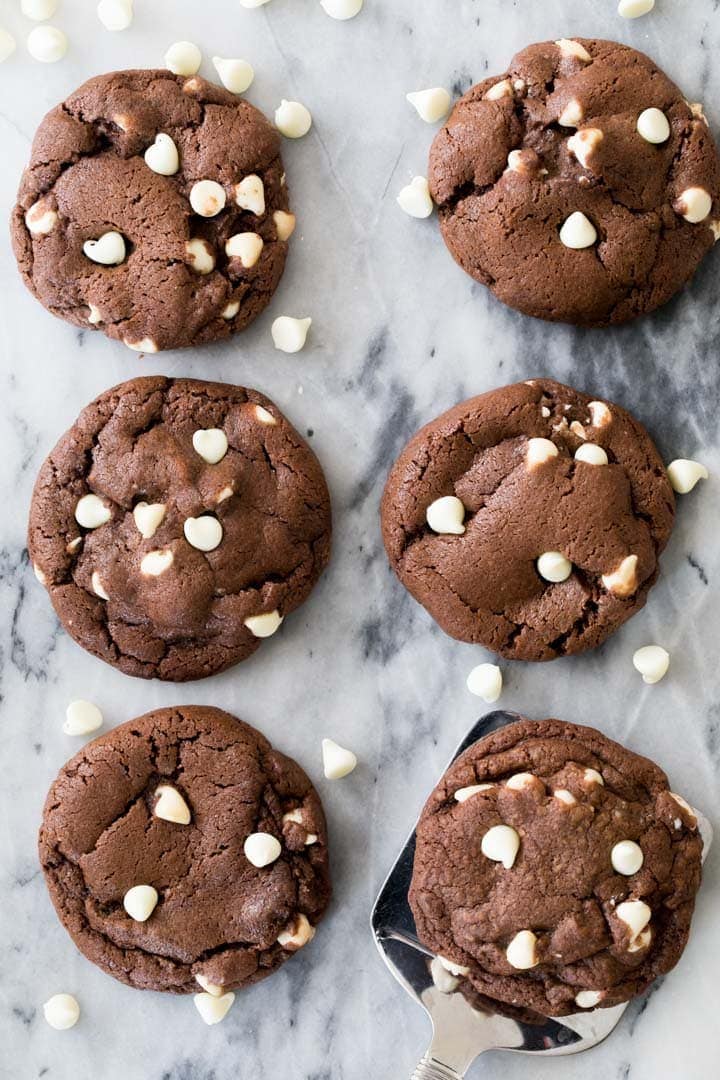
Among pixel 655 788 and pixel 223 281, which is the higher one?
pixel 223 281

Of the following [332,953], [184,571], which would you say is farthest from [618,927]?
[184,571]

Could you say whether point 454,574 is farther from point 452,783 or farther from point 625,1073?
point 625,1073

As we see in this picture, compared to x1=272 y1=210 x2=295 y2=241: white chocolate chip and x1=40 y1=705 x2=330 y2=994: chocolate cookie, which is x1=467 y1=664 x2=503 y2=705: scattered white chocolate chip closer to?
x1=40 y1=705 x2=330 y2=994: chocolate cookie

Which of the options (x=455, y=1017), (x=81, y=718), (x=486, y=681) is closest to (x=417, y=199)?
(x=486, y=681)

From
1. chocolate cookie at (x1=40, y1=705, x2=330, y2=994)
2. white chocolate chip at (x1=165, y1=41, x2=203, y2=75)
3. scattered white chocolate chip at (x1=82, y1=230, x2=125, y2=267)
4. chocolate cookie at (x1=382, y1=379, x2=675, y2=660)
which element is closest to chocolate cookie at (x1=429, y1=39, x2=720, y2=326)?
chocolate cookie at (x1=382, y1=379, x2=675, y2=660)

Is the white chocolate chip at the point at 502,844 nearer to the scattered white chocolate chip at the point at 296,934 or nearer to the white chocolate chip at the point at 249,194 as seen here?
the scattered white chocolate chip at the point at 296,934

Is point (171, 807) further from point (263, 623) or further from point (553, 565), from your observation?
point (553, 565)
